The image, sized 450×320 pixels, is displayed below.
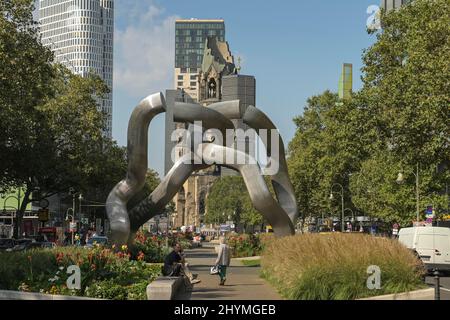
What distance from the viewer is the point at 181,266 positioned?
2078cm

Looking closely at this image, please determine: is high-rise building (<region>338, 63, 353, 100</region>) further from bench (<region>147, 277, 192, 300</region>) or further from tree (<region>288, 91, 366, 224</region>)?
bench (<region>147, 277, 192, 300</region>)

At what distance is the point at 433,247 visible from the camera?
3025cm

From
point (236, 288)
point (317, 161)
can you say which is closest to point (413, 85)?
point (236, 288)

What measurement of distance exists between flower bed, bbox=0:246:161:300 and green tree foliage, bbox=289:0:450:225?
1833cm

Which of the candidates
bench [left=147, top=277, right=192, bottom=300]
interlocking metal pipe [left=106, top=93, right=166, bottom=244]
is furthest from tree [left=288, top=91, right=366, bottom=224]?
bench [left=147, top=277, right=192, bottom=300]

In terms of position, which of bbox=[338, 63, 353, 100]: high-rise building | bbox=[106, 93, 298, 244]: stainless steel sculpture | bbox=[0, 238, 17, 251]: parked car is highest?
bbox=[338, 63, 353, 100]: high-rise building

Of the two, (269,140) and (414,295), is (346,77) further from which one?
(414,295)

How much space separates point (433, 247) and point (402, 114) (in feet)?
28.9

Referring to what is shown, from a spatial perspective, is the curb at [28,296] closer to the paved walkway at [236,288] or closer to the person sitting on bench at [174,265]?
the paved walkway at [236,288]

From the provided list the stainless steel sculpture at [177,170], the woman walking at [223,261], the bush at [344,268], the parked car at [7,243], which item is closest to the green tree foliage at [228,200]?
the parked car at [7,243]

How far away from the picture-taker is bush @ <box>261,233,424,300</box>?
16.6m
